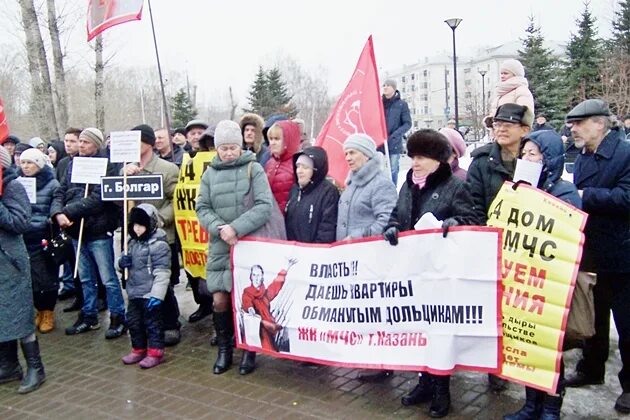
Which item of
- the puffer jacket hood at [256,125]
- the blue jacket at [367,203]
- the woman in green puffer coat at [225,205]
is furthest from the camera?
the puffer jacket hood at [256,125]

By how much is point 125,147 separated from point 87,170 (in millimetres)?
496

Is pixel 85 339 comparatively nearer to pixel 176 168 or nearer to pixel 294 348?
pixel 176 168

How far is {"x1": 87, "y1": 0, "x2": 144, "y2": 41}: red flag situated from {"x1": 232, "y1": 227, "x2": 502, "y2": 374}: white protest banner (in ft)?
16.0

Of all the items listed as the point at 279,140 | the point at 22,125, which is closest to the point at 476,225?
the point at 279,140

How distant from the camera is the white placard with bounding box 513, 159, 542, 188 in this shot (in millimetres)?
4246

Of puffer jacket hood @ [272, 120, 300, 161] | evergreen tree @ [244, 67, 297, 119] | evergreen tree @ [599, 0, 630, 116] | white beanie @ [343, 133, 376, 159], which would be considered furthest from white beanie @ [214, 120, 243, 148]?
evergreen tree @ [244, 67, 297, 119]

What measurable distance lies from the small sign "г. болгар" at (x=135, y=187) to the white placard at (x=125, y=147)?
8.9 inches

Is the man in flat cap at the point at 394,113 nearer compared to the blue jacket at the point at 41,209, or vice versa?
the blue jacket at the point at 41,209

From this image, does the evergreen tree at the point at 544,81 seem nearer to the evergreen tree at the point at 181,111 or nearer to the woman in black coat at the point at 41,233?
the evergreen tree at the point at 181,111

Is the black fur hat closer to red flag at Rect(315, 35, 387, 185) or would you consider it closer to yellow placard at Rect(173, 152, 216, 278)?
red flag at Rect(315, 35, 387, 185)

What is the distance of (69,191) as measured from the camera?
22.6ft

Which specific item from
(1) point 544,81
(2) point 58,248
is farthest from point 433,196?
(1) point 544,81

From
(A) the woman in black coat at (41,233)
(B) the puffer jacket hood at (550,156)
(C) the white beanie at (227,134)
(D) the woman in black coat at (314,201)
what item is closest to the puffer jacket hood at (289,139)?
(D) the woman in black coat at (314,201)

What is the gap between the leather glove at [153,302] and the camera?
586cm
